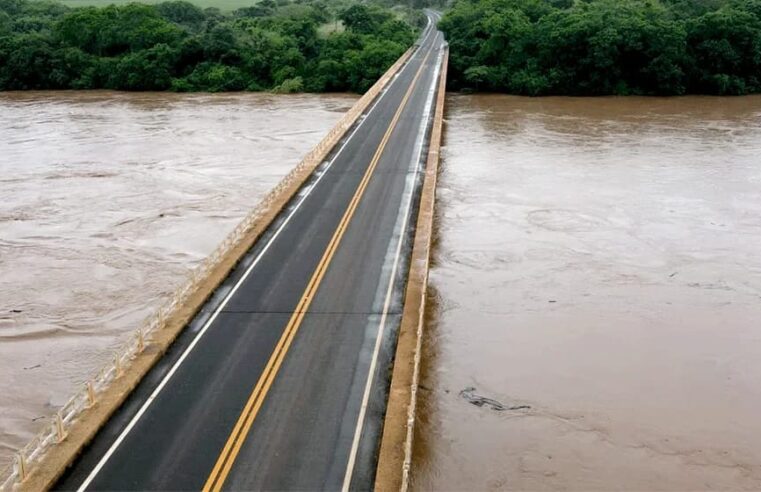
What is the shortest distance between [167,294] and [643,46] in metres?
53.8

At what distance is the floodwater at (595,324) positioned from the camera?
16016mm

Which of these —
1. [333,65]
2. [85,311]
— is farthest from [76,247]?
[333,65]

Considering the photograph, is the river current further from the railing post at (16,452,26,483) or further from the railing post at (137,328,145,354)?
the railing post at (16,452,26,483)

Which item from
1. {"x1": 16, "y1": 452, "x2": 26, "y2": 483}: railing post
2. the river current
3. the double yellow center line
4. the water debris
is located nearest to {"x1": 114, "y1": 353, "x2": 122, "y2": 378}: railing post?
the river current

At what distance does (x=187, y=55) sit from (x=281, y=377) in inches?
2739

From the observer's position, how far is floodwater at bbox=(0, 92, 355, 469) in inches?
816

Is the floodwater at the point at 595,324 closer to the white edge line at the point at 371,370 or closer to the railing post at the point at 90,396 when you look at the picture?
the white edge line at the point at 371,370

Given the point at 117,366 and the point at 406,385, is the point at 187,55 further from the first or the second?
the point at 406,385

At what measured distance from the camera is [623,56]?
66.6 m

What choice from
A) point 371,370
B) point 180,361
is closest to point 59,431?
point 180,361

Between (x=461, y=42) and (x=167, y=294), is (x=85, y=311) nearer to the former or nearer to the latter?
(x=167, y=294)

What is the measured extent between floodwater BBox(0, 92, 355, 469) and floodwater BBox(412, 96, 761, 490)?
8.83 metres

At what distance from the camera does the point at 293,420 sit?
48.4 feet

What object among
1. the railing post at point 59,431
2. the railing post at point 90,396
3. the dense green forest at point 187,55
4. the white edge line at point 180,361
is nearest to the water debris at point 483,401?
the white edge line at point 180,361
